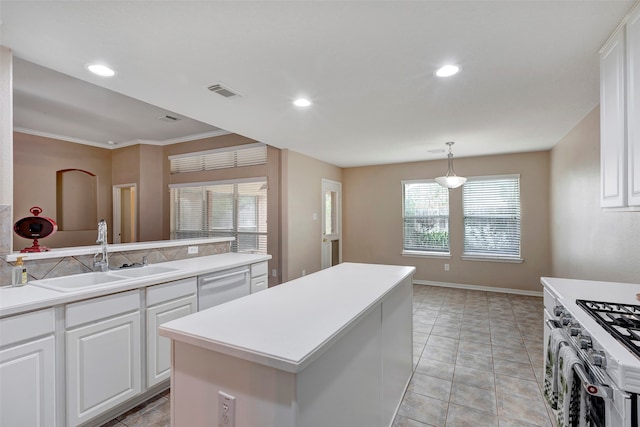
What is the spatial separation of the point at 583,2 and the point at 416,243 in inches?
190

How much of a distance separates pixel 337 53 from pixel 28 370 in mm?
2609

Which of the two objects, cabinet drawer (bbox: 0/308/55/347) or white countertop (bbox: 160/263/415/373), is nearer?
white countertop (bbox: 160/263/415/373)

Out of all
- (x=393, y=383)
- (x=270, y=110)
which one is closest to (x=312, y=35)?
(x=270, y=110)

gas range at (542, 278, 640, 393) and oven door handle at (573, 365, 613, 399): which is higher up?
gas range at (542, 278, 640, 393)

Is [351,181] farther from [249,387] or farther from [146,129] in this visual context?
[249,387]

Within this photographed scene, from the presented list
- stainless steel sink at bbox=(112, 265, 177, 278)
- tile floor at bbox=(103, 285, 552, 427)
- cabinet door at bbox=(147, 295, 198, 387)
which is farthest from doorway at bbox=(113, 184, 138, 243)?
tile floor at bbox=(103, 285, 552, 427)

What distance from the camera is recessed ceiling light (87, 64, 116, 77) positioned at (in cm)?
217

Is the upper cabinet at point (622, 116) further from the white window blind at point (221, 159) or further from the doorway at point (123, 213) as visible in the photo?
the doorway at point (123, 213)

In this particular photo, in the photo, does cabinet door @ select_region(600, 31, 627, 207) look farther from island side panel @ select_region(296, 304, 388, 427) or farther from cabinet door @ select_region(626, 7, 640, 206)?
island side panel @ select_region(296, 304, 388, 427)

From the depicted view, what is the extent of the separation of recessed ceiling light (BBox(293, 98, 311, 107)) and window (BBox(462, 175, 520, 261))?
390 cm

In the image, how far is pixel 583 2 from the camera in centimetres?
154

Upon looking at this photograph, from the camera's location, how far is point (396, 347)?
2105mm

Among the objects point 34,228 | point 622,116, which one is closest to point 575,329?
point 622,116

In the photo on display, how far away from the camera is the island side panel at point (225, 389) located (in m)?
0.98
